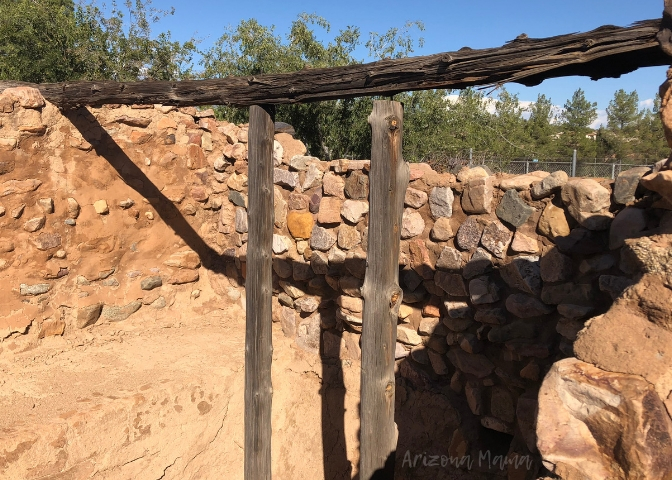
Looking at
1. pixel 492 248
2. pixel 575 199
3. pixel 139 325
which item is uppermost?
pixel 575 199

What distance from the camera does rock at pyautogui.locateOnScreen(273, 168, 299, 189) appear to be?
4.92m

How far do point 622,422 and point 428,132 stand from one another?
9.18 meters

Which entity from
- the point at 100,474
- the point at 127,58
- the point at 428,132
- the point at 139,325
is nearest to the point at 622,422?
the point at 100,474

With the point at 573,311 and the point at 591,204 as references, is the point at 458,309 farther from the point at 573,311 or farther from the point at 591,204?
the point at 591,204

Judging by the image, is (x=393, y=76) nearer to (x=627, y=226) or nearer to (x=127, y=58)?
(x=627, y=226)

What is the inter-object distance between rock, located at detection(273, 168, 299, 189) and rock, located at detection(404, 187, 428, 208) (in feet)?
4.04

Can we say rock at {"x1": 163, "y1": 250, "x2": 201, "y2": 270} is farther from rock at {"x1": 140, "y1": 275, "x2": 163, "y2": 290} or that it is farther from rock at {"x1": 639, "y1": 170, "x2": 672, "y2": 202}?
rock at {"x1": 639, "y1": 170, "x2": 672, "y2": 202}

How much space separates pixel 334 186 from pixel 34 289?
2714 mm

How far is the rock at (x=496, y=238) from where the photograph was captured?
Answer: 3586 millimetres

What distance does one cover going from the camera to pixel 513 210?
3.55 metres

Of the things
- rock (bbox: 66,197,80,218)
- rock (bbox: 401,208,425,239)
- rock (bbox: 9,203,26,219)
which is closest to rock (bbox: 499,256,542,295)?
rock (bbox: 401,208,425,239)

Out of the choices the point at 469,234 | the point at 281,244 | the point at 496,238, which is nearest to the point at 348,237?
the point at 281,244

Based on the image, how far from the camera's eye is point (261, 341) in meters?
3.49

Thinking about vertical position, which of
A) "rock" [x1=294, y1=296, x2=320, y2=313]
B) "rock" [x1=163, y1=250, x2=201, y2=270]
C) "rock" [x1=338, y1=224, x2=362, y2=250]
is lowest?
"rock" [x1=294, y1=296, x2=320, y2=313]
